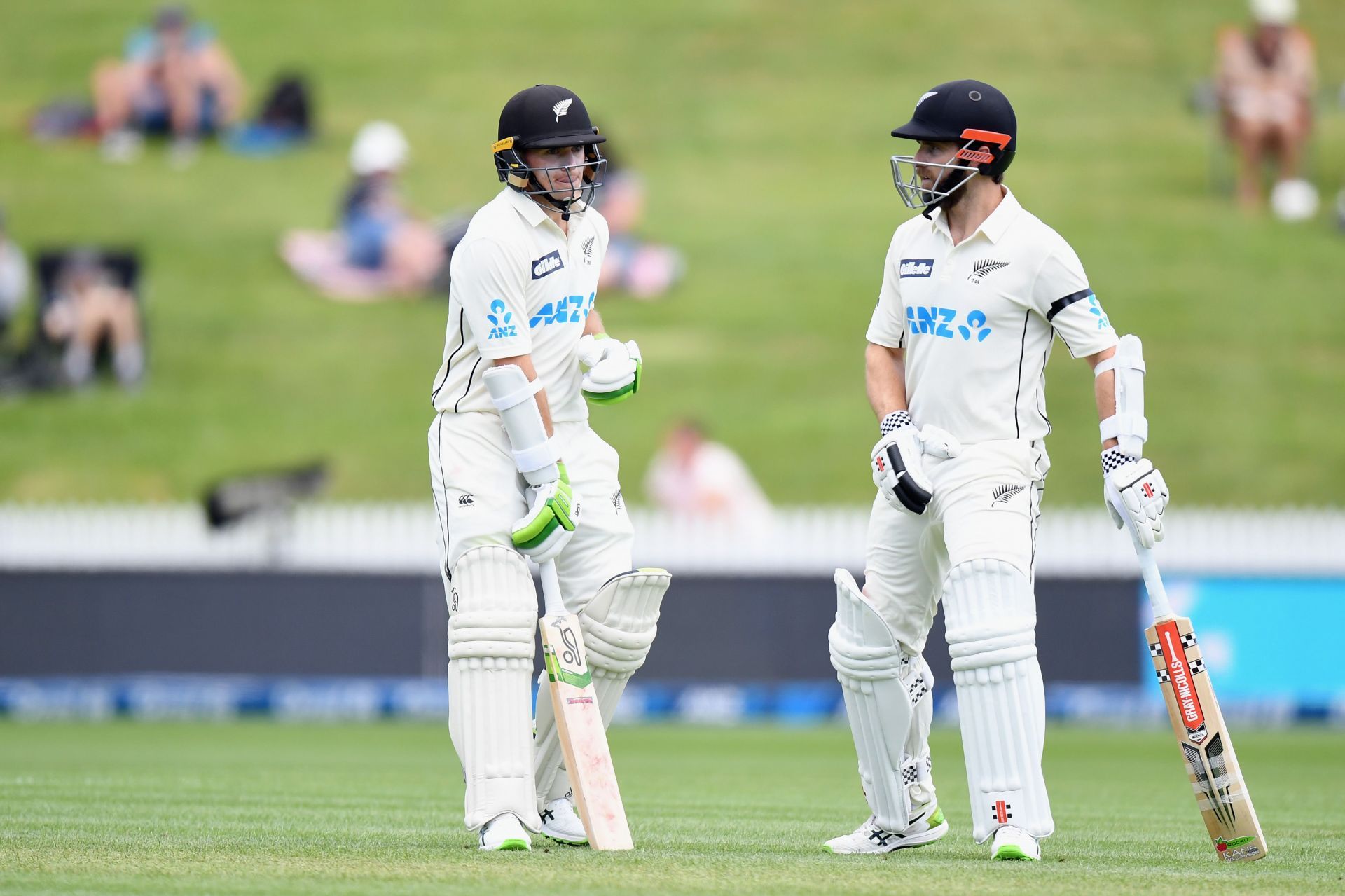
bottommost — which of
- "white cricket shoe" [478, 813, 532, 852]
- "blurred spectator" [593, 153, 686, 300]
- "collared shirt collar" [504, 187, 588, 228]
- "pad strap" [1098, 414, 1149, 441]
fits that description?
"white cricket shoe" [478, 813, 532, 852]

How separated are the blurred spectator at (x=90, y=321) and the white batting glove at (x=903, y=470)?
1884cm

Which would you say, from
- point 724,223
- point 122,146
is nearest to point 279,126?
point 122,146

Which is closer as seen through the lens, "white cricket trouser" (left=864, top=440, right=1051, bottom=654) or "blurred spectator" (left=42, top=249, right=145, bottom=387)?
"white cricket trouser" (left=864, top=440, right=1051, bottom=654)

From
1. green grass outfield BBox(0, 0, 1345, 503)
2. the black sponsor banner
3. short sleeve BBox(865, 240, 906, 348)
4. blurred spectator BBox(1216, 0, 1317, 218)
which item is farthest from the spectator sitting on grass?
short sleeve BBox(865, 240, 906, 348)

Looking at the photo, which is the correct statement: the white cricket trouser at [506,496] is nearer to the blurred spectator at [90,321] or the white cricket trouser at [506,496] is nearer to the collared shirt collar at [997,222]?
the collared shirt collar at [997,222]

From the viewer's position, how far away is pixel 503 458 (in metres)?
5.33

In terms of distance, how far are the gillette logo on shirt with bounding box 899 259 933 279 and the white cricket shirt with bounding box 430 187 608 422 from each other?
89 cm

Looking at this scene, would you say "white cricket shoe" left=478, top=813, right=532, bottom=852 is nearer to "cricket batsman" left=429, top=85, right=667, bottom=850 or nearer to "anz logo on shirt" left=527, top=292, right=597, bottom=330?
"cricket batsman" left=429, top=85, right=667, bottom=850

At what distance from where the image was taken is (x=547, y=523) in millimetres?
5137

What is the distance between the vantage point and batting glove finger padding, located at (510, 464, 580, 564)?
5133 millimetres

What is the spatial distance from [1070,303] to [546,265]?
145 centimetres

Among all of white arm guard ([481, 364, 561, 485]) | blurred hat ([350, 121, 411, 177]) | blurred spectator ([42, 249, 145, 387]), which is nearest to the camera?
white arm guard ([481, 364, 561, 485])

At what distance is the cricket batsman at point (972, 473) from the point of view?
5.04 meters

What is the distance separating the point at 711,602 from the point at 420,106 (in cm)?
1860
